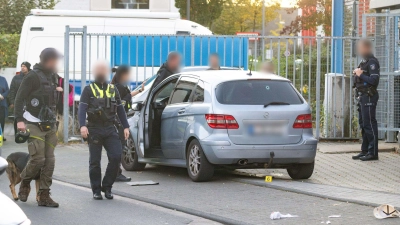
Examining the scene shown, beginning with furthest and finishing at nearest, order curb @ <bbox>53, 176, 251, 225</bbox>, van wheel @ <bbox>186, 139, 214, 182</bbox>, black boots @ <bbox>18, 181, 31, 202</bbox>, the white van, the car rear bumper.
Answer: the white van < van wheel @ <bbox>186, 139, 214, 182</bbox> < the car rear bumper < black boots @ <bbox>18, 181, 31, 202</bbox> < curb @ <bbox>53, 176, 251, 225</bbox>

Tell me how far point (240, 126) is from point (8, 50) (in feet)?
47.4

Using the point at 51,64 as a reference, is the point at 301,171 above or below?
below

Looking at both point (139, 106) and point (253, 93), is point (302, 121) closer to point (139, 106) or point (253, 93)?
point (253, 93)

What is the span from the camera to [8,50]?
78.8 ft

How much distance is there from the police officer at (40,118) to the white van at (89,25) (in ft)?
33.6

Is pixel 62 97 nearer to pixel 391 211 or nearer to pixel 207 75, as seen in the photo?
pixel 207 75

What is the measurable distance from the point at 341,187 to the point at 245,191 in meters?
1.29

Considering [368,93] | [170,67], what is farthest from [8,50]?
[368,93]

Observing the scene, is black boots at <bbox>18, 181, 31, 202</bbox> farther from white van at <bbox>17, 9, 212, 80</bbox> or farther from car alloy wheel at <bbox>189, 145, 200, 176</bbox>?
white van at <bbox>17, 9, 212, 80</bbox>

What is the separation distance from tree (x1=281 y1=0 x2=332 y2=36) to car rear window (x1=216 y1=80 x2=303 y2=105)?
88.3 ft

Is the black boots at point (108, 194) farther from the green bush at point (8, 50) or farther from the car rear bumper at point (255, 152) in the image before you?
the green bush at point (8, 50)

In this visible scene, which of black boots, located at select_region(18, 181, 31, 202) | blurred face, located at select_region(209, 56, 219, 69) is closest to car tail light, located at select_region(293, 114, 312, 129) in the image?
black boots, located at select_region(18, 181, 31, 202)

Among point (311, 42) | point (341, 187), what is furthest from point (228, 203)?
point (311, 42)

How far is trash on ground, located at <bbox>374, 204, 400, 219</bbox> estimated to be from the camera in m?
8.50
